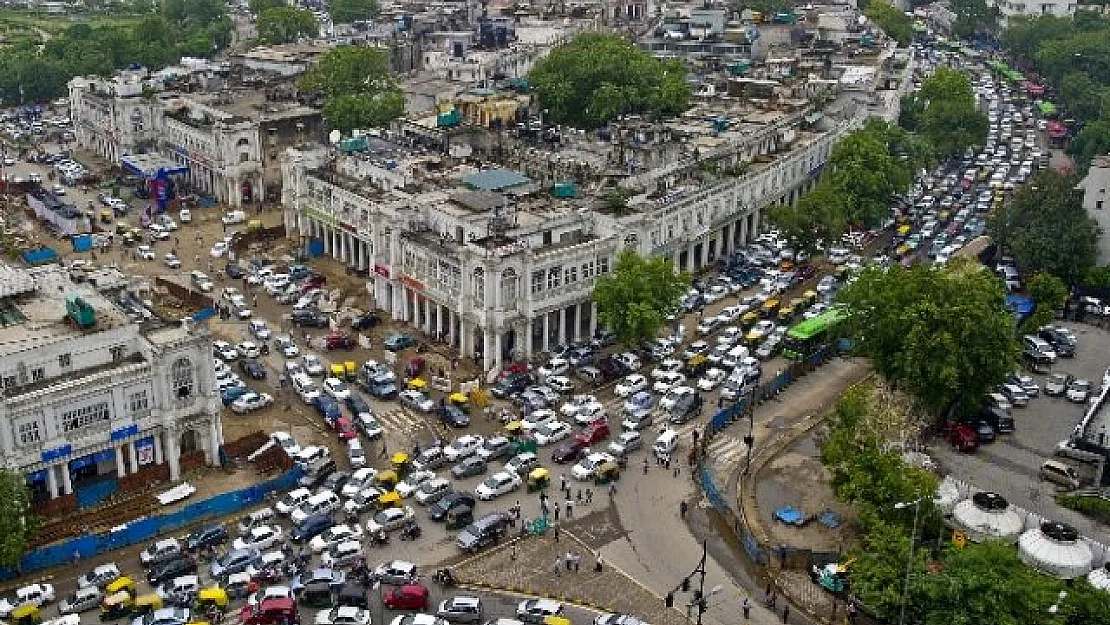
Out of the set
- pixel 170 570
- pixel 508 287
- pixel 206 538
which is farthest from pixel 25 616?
pixel 508 287

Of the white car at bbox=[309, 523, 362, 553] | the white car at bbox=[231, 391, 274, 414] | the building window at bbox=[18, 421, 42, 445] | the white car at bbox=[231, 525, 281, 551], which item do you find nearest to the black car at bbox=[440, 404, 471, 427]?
the white car at bbox=[231, 391, 274, 414]

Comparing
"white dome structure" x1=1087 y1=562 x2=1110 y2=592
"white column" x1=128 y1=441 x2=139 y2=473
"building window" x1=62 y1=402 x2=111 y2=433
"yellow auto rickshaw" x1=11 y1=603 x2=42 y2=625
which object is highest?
"building window" x1=62 y1=402 x2=111 y2=433

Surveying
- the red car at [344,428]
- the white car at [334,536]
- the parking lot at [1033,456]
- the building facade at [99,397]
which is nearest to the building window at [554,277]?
the red car at [344,428]

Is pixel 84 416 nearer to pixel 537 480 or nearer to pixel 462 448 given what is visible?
pixel 462 448

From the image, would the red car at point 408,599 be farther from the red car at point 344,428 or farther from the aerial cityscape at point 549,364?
the red car at point 344,428

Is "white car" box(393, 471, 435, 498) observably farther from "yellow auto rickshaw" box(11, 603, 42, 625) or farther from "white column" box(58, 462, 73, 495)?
"yellow auto rickshaw" box(11, 603, 42, 625)

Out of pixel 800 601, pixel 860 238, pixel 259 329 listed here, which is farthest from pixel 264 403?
pixel 860 238
